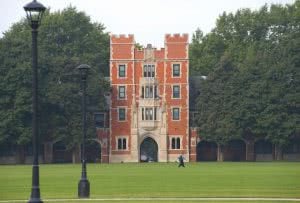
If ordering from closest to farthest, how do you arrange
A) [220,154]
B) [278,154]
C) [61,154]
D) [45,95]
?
[45,95], [278,154], [220,154], [61,154]

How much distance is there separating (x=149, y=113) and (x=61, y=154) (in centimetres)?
1169

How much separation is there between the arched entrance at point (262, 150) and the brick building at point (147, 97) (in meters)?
8.30

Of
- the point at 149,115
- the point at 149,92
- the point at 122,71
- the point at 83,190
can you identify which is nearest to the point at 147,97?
the point at 149,92

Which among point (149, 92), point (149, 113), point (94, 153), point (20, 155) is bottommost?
point (20, 155)

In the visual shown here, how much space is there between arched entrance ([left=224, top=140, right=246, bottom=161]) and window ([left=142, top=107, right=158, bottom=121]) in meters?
9.72

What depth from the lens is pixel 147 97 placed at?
118 metres

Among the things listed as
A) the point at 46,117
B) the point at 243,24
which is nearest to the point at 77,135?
the point at 46,117

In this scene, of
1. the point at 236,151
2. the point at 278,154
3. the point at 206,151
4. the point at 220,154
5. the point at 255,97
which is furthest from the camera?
the point at 206,151

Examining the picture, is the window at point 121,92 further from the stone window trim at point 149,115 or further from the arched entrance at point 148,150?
the arched entrance at point 148,150

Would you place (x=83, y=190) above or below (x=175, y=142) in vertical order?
below

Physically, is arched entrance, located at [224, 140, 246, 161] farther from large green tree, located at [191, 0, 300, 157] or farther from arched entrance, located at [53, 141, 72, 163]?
arched entrance, located at [53, 141, 72, 163]

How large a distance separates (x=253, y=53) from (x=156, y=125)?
654 inches

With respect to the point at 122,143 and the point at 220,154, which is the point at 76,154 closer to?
the point at 122,143

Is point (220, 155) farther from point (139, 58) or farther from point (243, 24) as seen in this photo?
point (243, 24)
